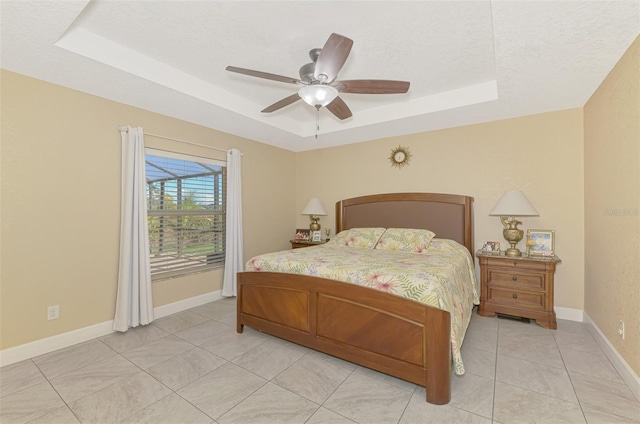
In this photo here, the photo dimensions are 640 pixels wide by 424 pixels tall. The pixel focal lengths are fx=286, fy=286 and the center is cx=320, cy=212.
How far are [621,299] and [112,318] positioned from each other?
15.0ft

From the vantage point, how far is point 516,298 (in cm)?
314

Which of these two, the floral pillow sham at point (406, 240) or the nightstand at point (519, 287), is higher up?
the floral pillow sham at point (406, 240)

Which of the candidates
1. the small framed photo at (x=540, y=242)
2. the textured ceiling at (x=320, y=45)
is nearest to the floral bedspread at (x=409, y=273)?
the small framed photo at (x=540, y=242)

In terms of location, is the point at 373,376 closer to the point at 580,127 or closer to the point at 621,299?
the point at 621,299

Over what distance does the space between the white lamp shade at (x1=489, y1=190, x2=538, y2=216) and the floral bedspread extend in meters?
0.63

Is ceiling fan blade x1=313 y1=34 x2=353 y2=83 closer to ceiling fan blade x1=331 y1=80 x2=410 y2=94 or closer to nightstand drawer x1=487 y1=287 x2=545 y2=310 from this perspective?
ceiling fan blade x1=331 y1=80 x2=410 y2=94

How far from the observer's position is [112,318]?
2.98 meters

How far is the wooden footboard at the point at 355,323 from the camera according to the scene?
5.98 ft

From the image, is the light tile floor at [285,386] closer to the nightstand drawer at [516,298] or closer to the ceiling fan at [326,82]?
the nightstand drawer at [516,298]

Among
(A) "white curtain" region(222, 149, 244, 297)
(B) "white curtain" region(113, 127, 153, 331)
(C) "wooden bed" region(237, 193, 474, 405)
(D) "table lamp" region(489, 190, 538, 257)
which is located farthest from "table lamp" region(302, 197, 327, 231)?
(D) "table lamp" region(489, 190, 538, 257)

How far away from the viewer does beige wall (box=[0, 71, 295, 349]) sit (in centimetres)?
240

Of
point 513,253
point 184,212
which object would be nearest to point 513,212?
point 513,253

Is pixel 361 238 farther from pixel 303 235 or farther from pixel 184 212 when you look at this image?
pixel 184 212

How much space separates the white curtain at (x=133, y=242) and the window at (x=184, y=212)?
0.24 metres
